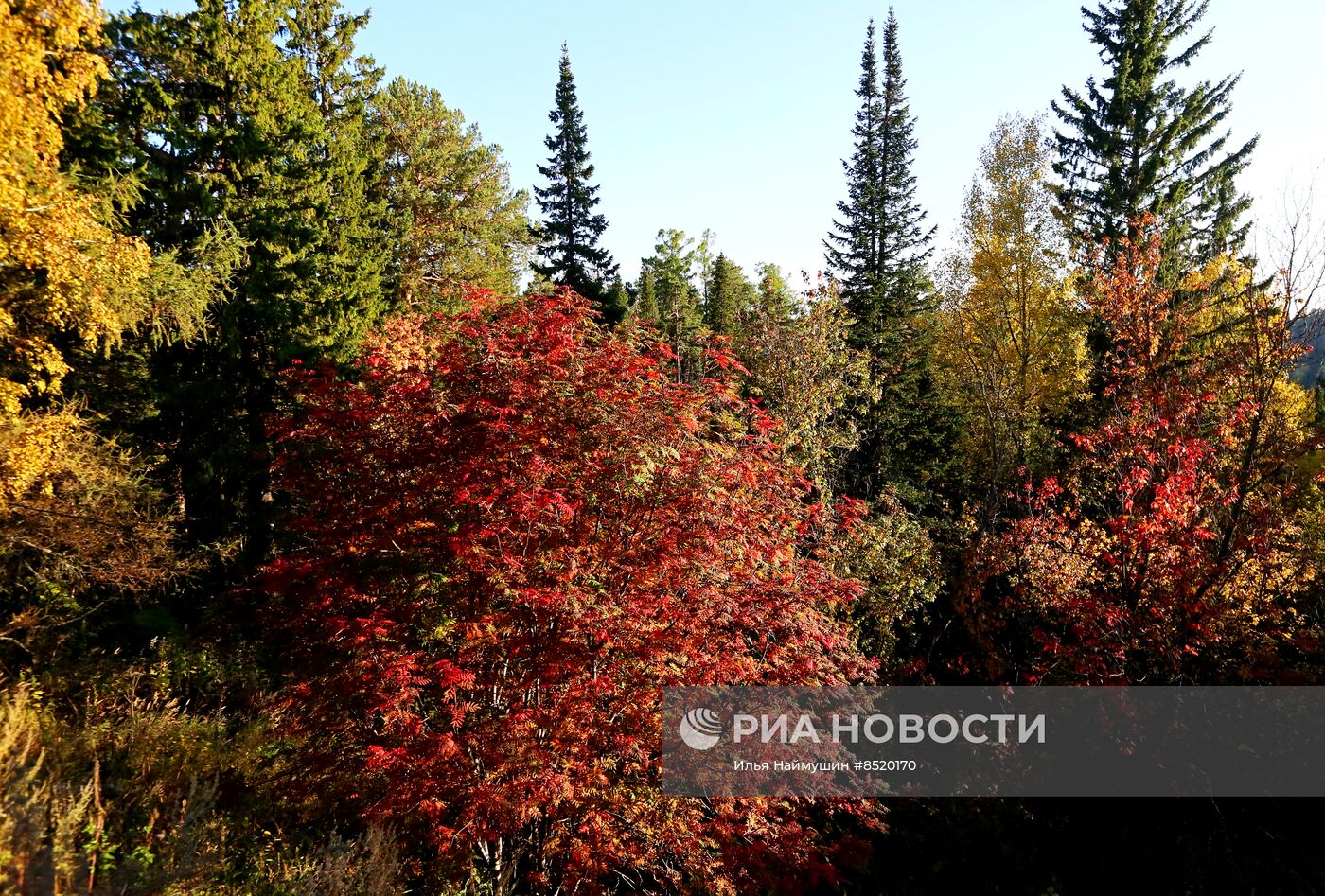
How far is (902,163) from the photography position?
2880 centimetres

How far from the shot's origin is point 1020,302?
21.0m

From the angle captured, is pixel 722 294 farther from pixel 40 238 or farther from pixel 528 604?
pixel 528 604

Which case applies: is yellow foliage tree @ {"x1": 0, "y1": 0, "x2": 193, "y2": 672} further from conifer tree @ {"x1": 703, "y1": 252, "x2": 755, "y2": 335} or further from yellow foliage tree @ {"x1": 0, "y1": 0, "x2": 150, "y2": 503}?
conifer tree @ {"x1": 703, "y1": 252, "x2": 755, "y2": 335}

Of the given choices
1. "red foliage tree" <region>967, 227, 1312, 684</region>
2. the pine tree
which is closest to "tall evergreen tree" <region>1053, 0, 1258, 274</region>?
"red foliage tree" <region>967, 227, 1312, 684</region>

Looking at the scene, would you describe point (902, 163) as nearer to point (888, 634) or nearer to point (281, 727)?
point (888, 634)

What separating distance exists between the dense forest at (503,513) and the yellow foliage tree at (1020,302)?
130 mm

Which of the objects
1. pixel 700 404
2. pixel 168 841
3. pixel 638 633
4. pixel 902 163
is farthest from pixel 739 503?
pixel 902 163

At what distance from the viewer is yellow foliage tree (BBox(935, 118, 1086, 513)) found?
2059 cm

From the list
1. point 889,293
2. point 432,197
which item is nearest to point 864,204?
point 889,293

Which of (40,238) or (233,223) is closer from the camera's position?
(40,238)

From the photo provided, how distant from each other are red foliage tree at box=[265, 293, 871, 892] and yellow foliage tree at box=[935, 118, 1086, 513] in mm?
15853

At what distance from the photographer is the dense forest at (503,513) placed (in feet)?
21.8

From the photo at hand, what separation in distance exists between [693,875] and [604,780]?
1.85 meters

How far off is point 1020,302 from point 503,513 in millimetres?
19761
